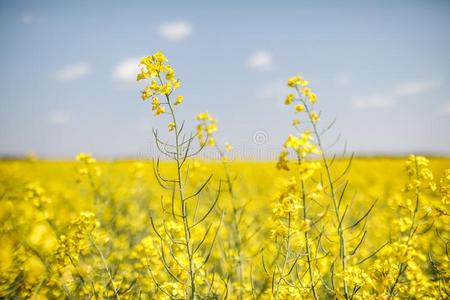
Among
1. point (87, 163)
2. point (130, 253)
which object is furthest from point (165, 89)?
point (130, 253)

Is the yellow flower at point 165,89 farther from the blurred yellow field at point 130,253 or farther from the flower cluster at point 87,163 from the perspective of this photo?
the flower cluster at point 87,163

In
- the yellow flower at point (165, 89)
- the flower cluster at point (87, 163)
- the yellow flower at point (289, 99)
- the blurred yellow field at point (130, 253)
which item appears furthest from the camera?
the flower cluster at point (87, 163)

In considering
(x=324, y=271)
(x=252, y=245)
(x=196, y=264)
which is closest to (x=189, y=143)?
(x=196, y=264)

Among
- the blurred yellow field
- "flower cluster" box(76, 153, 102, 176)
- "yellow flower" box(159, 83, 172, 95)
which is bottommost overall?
the blurred yellow field

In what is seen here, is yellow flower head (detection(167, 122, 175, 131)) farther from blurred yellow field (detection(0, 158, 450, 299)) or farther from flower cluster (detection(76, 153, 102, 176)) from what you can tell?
flower cluster (detection(76, 153, 102, 176))

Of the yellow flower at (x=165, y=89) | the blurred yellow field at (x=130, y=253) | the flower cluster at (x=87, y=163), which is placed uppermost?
the yellow flower at (x=165, y=89)

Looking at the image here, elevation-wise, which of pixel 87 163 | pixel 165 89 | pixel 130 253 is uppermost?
pixel 165 89

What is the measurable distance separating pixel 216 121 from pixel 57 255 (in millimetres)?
1743

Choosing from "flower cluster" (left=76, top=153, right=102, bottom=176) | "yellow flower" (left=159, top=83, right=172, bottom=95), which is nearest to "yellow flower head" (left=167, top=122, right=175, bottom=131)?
"yellow flower" (left=159, top=83, right=172, bottom=95)

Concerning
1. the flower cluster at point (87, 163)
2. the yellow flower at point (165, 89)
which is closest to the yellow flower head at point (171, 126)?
the yellow flower at point (165, 89)

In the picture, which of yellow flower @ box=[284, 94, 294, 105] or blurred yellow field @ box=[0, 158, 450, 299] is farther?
yellow flower @ box=[284, 94, 294, 105]

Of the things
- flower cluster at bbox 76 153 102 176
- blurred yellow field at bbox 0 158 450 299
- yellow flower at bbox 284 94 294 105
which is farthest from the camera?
flower cluster at bbox 76 153 102 176

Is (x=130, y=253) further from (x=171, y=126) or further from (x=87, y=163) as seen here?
(x=171, y=126)

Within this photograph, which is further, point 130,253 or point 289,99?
point 130,253
